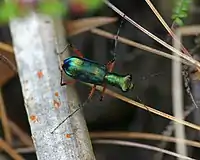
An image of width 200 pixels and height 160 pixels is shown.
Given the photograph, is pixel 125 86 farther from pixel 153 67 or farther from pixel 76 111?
pixel 153 67

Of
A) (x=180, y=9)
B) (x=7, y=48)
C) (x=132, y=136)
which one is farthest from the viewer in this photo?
(x=132, y=136)

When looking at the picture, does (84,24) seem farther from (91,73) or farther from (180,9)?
(180,9)

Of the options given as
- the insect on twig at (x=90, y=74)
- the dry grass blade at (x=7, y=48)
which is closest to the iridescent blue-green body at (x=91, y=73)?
the insect on twig at (x=90, y=74)

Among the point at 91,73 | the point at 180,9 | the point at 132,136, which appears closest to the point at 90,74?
the point at 91,73

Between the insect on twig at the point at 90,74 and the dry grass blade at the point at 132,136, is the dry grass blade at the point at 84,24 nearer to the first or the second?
the insect on twig at the point at 90,74

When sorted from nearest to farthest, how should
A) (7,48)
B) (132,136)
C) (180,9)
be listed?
(180,9) < (7,48) < (132,136)
